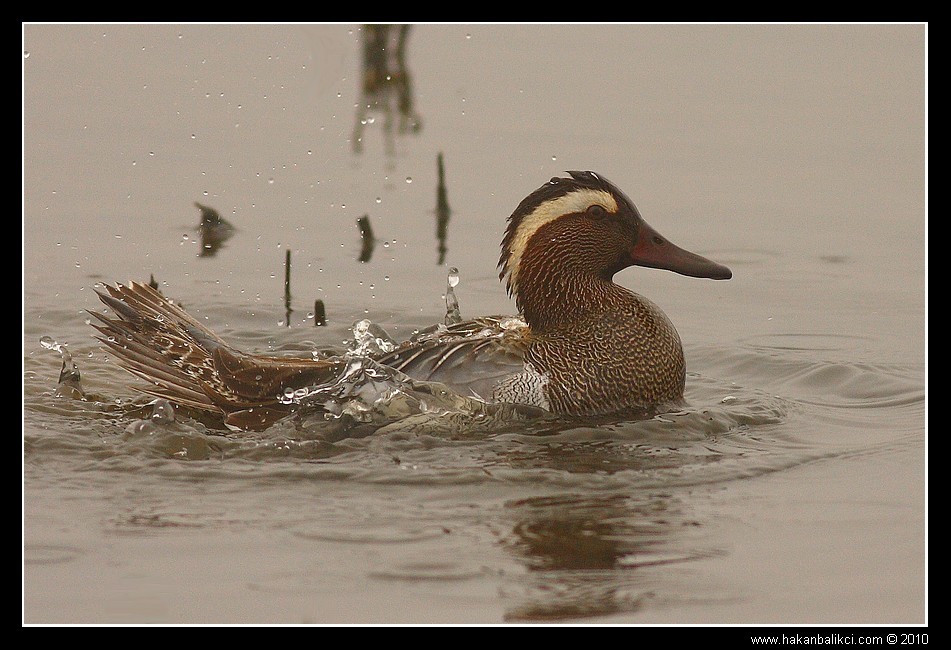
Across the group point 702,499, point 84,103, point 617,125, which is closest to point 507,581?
point 702,499

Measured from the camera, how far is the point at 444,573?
6.05 m

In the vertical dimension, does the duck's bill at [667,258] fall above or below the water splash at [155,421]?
above

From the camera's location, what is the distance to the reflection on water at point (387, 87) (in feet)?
42.9

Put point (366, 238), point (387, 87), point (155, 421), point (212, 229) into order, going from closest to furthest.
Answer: point (155, 421) → point (366, 238) → point (212, 229) → point (387, 87)

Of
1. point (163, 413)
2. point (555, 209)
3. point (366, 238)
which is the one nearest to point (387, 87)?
point (366, 238)

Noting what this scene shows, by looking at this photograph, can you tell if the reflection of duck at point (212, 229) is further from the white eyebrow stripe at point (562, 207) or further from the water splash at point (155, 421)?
the white eyebrow stripe at point (562, 207)

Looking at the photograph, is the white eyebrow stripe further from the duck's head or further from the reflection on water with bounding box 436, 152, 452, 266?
the reflection on water with bounding box 436, 152, 452, 266

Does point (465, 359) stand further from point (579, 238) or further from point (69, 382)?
point (69, 382)

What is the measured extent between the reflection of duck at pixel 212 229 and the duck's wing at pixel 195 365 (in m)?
2.54

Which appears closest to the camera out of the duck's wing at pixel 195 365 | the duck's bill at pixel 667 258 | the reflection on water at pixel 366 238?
the duck's wing at pixel 195 365

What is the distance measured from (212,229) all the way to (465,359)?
13.1ft

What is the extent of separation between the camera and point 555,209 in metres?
8.52

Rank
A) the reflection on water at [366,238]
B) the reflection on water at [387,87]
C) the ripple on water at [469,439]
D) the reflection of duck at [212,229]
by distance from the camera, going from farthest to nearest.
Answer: the reflection on water at [387,87] < the reflection of duck at [212,229] < the reflection on water at [366,238] < the ripple on water at [469,439]

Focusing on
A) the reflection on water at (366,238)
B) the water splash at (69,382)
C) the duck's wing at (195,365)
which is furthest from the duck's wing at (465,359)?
the reflection on water at (366,238)
